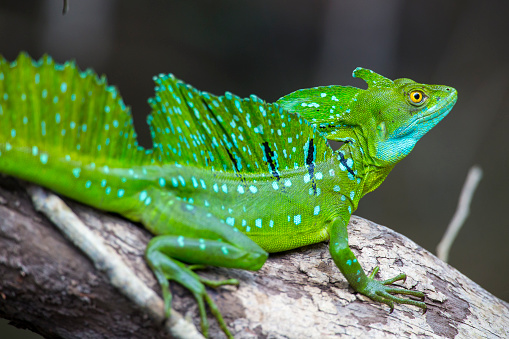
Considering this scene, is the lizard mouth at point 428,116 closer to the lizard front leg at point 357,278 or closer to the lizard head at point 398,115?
the lizard head at point 398,115

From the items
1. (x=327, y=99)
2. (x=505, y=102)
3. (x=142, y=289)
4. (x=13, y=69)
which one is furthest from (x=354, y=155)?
(x=505, y=102)

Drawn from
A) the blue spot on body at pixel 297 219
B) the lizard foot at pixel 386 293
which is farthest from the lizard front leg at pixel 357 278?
the blue spot on body at pixel 297 219

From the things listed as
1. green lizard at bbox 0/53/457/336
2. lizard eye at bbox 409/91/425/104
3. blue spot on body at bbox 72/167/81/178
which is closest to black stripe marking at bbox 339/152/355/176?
green lizard at bbox 0/53/457/336

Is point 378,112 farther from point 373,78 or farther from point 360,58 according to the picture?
point 360,58

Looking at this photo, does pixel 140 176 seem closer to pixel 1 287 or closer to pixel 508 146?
pixel 1 287

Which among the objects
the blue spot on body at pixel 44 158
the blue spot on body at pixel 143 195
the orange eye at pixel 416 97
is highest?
the orange eye at pixel 416 97

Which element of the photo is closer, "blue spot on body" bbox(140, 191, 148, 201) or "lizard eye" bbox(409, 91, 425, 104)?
"blue spot on body" bbox(140, 191, 148, 201)

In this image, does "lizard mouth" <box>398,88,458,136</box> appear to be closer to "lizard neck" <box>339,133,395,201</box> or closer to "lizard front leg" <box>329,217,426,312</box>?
"lizard neck" <box>339,133,395,201</box>

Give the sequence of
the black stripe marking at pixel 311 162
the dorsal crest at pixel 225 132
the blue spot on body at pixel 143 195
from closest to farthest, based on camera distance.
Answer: the blue spot on body at pixel 143 195 < the dorsal crest at pixel 225 132 < the black stripe marking at pixel 311 162
